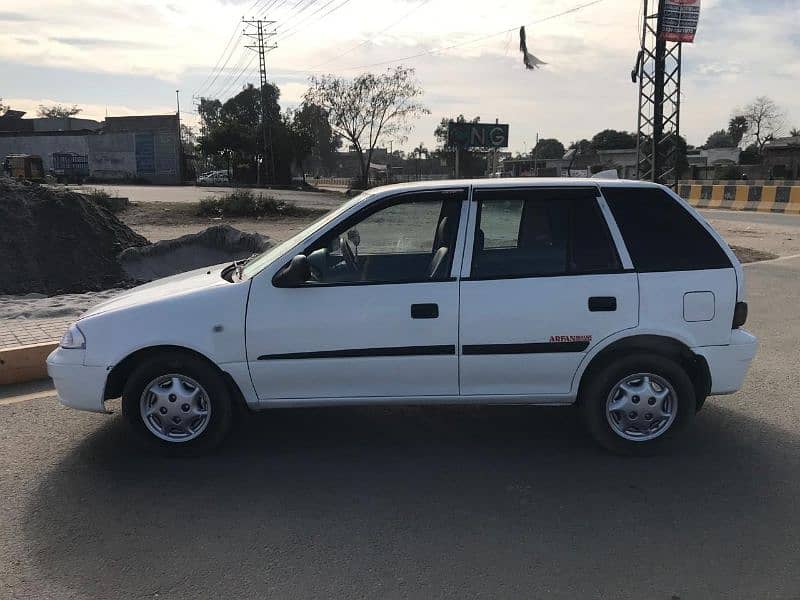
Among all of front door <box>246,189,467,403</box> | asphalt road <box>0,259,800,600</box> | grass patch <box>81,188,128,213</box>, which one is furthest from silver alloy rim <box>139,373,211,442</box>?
grass patch <box>81,188,128,213</box>

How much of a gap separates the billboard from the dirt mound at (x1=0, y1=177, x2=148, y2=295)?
45.4ft

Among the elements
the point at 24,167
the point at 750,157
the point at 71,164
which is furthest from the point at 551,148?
the point at 24,167

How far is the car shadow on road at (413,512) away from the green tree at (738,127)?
106 metres

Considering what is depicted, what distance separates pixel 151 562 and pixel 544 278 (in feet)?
8.65

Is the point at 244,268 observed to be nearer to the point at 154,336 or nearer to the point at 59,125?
the point at 154,336

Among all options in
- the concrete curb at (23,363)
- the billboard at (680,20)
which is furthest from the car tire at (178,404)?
the billboard at (680,20)

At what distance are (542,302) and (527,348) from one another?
29 cm

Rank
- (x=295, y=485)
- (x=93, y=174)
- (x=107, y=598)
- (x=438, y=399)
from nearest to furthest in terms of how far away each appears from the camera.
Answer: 1. (x=107, y=598)
2. (x=295, y=485)
3. (x=438, y=399)
4. (x=93, y=174)

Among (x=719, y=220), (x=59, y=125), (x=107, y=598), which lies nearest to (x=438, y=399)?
(x=107, y=598)

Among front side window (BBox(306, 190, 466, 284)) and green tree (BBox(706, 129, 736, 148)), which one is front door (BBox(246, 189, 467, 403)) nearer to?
front side window (BBox(306, 190, 466, 284))

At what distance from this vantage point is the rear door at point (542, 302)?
13.3ft

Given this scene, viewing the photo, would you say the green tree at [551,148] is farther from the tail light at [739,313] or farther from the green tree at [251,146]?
the tail light at [739,313]

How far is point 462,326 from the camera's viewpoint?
4.04m

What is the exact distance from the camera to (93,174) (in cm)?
6662
